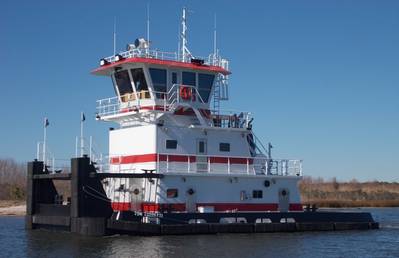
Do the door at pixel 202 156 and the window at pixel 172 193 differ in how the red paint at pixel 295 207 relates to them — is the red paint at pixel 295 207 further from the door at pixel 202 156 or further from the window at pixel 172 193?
the window at pixel 172 193

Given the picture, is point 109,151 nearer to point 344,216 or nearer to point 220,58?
point 220,58

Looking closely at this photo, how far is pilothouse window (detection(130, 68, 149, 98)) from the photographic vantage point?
31344 mm

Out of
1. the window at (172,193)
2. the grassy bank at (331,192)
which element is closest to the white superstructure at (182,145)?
the window at (172,193)

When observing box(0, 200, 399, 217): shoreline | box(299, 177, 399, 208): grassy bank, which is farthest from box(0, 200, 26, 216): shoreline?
box(299, 177, 399, 208): grassy bank

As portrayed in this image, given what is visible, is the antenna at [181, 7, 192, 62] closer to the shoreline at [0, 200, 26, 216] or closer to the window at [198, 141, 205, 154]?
the window at [198, 141, 205, 154]

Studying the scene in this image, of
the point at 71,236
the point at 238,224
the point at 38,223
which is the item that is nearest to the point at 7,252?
the point at 71,236

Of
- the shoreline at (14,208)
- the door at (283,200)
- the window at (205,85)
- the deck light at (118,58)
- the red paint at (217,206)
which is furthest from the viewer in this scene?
the shoreline at (14,208)

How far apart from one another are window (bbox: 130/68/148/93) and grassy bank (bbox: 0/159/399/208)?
1207 inches

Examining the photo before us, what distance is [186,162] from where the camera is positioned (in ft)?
102

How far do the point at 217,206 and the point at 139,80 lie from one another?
6815 millimetres

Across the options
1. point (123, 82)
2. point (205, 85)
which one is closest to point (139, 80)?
point (123, 82)

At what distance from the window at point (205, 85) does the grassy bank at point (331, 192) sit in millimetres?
30604

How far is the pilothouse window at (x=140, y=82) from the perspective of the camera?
31.3 m

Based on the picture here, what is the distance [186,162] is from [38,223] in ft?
24.5
